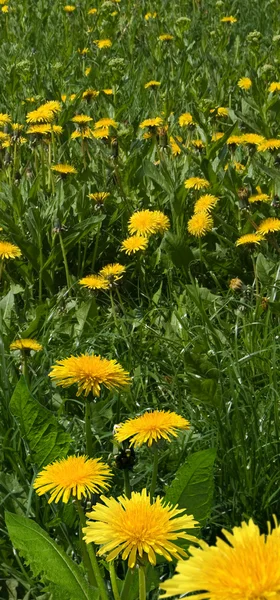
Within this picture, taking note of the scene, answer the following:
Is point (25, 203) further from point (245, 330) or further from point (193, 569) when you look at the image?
point (193, 569)

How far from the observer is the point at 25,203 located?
9.46 feet

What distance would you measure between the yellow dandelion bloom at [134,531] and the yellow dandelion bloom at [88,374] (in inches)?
14.6

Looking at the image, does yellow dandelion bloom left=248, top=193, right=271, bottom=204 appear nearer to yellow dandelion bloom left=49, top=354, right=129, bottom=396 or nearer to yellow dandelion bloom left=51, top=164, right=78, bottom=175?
yellow dandelion bloom left=51, top=164, right=78, bottom=175

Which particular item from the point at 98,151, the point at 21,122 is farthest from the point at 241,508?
the point at 21,122

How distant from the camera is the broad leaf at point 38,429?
1.48m

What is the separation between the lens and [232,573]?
0.67 metres

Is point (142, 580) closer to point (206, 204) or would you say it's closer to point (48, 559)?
point (48, 559)

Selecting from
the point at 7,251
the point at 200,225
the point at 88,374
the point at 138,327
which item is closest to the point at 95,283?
the point at 138,327

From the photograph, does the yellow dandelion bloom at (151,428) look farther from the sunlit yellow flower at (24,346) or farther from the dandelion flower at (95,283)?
the dandelion flower at (95,283)

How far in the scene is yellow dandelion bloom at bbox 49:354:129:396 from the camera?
1299mm

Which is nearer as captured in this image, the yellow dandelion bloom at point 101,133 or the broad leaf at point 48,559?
the broad leaf at point 48,559

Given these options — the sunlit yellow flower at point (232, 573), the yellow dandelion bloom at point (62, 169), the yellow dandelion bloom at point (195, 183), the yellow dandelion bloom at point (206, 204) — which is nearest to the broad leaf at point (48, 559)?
the sunlit yellow flower at point (232, 573)

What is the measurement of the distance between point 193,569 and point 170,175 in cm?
228

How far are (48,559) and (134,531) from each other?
0.36 meters
